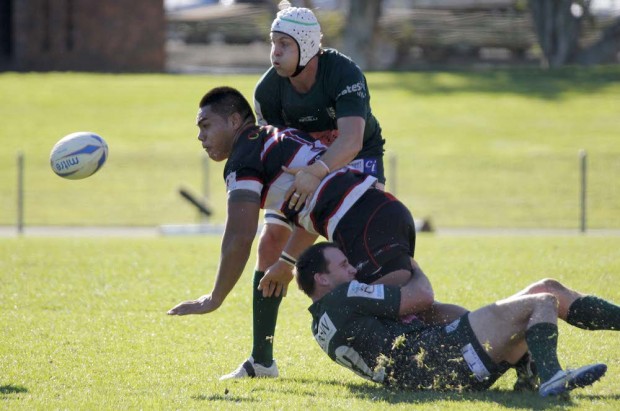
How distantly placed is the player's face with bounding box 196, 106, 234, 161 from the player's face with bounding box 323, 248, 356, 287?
100 centimetres

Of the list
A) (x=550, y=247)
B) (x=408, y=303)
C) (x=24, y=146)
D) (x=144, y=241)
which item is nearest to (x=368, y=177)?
(x=408, y=303)

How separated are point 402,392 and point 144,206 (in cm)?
1918

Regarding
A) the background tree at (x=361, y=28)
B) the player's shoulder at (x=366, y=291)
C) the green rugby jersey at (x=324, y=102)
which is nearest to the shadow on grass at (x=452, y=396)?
the player's shoulder at (x=366, y=291)

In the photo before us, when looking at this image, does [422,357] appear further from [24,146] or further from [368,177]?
[24,146]

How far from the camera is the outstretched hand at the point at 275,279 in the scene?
6.61 metres

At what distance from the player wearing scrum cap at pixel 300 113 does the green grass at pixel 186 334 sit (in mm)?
430

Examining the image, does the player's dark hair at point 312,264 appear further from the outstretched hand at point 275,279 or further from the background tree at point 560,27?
the background tree at point 560,27

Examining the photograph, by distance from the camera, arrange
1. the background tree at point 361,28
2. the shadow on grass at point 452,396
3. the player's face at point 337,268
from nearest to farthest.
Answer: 1. the shadow on grass at point 452,396
2. the player's face at point 337,268
3. the background tree at point 361,28

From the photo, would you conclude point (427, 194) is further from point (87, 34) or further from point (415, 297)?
point (87, 34)

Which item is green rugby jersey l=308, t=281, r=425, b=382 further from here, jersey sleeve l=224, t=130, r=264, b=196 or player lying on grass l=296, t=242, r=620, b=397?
jersey sleeve l=224, t=130, r=264, b=196

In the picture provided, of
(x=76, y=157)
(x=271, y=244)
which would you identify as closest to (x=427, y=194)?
(x=76, y=157)

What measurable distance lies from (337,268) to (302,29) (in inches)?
63.3

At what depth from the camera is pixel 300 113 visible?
270 inches

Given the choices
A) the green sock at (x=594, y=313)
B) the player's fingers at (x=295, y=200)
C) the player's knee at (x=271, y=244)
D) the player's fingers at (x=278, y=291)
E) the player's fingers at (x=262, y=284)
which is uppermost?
the player's fingers at (x=295, y=200)
